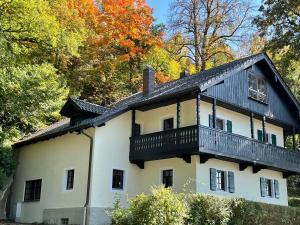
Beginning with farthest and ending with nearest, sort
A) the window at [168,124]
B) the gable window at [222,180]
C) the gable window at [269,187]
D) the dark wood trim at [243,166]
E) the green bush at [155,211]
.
→ 1. the gable window at [269,187]
2. the dark wood trim at [243,166]
3. the window at [168,124]
4. the gable window at [222,180]
5. the green bush at [155,211]

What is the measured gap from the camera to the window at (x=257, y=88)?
2736cm

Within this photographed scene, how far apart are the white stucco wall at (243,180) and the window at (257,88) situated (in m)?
4.46

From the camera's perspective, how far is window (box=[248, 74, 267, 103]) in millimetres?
27359

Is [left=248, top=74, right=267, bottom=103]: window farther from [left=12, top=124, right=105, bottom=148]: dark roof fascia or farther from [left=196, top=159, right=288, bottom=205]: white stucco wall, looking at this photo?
[left=12, top=124, right=105, bottom=148]: dark roof fascia

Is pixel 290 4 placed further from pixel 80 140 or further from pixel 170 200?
pixel 170 200

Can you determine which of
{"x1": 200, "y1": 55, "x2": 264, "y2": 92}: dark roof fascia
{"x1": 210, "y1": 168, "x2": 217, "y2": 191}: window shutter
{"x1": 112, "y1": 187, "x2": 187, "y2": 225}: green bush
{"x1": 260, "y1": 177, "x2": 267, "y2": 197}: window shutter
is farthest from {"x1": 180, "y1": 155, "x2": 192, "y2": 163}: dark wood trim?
{"x1": 260, "y1": 177, "x2": 267, "y2": 197}: window shutter

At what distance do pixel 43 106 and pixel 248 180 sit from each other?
14.6m

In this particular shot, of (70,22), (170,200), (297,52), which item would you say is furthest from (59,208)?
(297,52)

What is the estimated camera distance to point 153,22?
4525 cm

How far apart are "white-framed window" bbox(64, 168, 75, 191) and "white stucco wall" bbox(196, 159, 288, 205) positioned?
726 cm

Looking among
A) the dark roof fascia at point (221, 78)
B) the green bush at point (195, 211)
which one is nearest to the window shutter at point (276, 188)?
the green bush at point (195, 211)

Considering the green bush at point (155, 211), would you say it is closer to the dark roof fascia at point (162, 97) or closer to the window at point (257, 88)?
the dark roof fascia at point (162, 97)

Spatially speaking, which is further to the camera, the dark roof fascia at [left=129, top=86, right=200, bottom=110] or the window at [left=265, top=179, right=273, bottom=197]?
the window at [left=265, top=179, right=273, bottom=197]

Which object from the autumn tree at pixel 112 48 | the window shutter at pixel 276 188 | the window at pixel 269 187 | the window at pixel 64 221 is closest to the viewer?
the window at pixel 64 221
